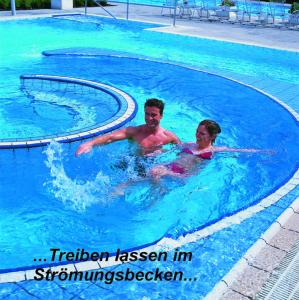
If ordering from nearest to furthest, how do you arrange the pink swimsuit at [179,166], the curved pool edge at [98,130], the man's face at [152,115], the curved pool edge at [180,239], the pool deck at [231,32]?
the curved pool edge at [180,239], the man's face at [152,115], the pink swimsuit at [179,166], the curved pool edge at [98,130], the pool deck at [231,32]

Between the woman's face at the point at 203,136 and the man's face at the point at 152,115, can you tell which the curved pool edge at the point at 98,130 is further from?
the woman's face at the point at 203,136

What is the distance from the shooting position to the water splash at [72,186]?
4.52 metres

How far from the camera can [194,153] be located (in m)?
4.84

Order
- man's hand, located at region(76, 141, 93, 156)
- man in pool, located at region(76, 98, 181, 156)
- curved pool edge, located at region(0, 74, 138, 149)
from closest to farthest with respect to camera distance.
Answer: man's hand, located at region(76, 141, 93, 156) → man in pool, located at region(76, 98, 181, 156) → curved pool edge, located at region(0, 74, 138, 149)

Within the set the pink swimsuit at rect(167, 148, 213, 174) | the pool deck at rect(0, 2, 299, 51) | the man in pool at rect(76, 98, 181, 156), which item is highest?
the pool deck at rect(0, 2, 299, 51)

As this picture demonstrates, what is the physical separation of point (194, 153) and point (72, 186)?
4.87 feet

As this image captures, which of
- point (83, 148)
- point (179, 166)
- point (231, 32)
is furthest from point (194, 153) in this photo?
point (231, 32)

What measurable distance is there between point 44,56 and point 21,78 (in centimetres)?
277

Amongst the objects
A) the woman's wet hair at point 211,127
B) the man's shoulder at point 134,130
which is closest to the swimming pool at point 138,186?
the man's shoulder at point 134,130

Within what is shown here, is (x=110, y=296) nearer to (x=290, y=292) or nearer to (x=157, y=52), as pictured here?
(x=290, y=292)

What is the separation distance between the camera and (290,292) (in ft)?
9.22

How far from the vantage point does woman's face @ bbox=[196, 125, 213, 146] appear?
182 inches

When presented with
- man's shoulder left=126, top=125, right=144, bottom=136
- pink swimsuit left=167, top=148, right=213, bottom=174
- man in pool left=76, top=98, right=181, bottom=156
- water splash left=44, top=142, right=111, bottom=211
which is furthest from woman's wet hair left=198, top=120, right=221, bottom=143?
water splash left=44, top=142, right=111, bottom=211

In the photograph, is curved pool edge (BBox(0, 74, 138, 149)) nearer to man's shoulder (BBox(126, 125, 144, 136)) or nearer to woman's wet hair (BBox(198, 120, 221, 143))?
man's shoulder (BBox(126, 125, 144, 136))
